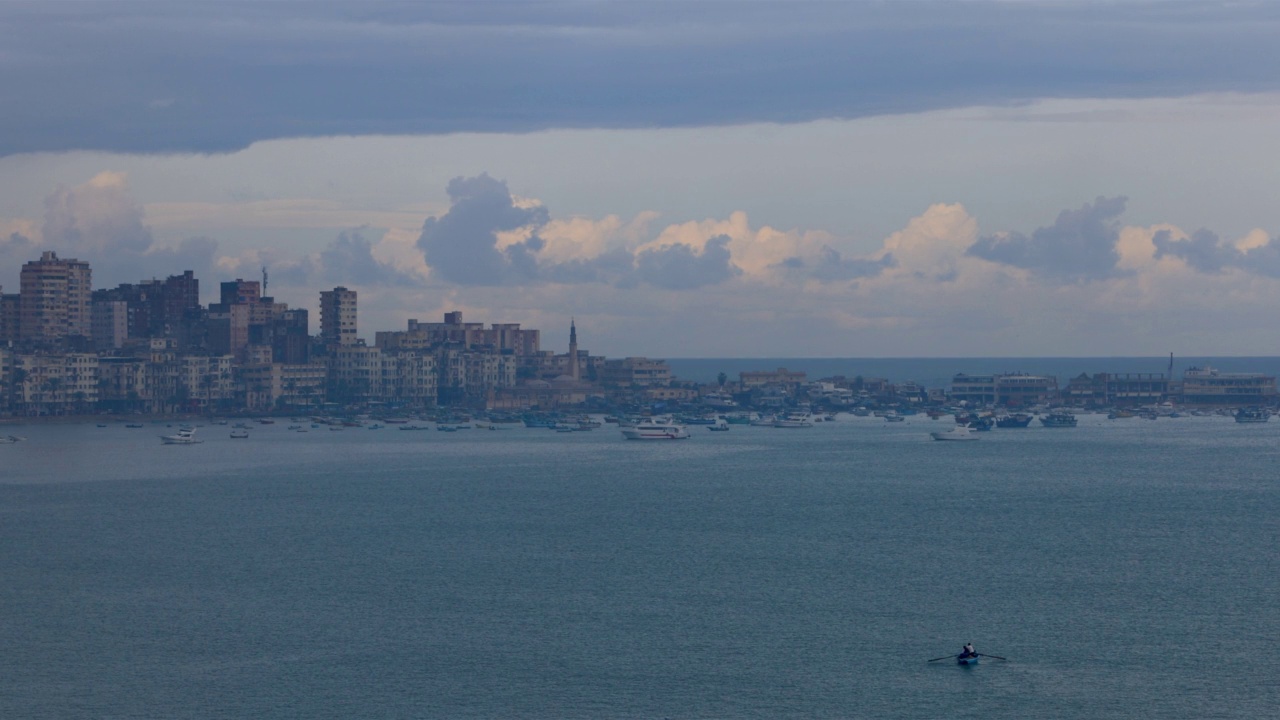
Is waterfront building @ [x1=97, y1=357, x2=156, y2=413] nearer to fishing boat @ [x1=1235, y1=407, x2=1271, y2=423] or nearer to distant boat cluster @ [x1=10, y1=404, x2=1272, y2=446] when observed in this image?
distant boat cluster @ [x1=10, y1=404, x2=1272, y2=446]

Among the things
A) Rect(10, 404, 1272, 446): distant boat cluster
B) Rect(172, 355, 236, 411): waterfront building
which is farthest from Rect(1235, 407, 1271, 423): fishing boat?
Rect(172, 355, 236, 411): waterfront building

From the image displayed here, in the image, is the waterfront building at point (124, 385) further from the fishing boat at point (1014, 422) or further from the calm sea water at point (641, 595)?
the fishing boat at point (1014, 422)

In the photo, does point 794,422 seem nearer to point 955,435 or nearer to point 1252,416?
point 955,435

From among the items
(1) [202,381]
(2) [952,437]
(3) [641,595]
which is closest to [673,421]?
(2) [952,437]

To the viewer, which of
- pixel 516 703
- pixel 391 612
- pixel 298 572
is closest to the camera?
pixel 516 703

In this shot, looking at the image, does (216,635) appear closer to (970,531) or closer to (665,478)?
(970,531)

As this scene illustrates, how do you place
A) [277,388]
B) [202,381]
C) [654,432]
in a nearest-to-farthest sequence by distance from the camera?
[654,432] → [202,381] → [277,388]

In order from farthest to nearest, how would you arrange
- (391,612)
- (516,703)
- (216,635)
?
(391,612) < (216,635) < (516,703)

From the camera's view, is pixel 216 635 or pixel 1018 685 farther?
pixel 216 635

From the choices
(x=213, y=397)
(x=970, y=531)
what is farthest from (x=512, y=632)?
(x=213, y=397)
